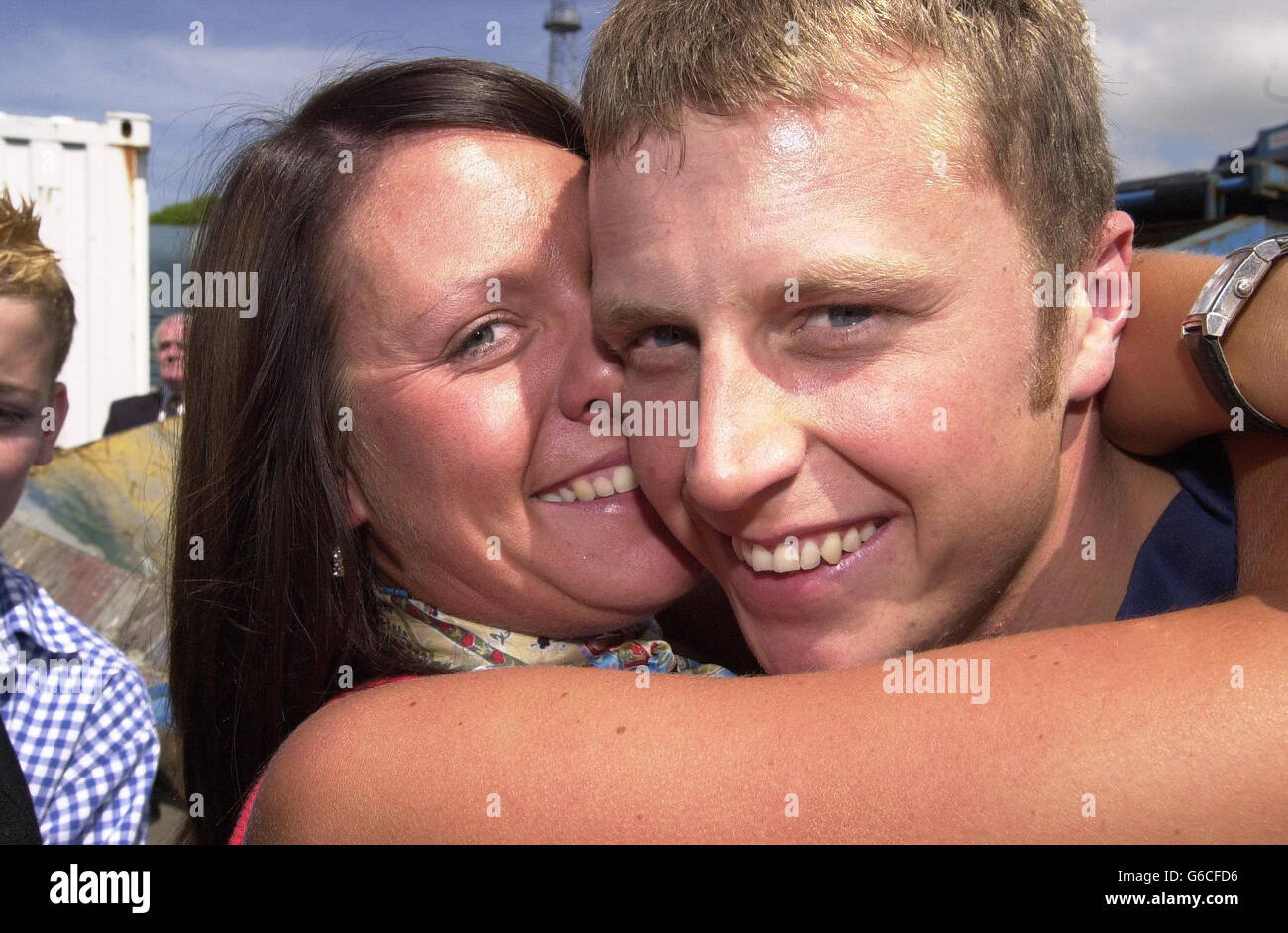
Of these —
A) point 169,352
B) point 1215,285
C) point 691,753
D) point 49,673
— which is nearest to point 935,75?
point 1215,285

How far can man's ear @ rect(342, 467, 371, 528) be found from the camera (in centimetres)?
216

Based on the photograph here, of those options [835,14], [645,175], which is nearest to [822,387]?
[645,175]

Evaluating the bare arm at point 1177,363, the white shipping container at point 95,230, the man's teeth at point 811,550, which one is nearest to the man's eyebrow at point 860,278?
the man's teeth at point 811,550

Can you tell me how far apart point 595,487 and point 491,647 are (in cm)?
42

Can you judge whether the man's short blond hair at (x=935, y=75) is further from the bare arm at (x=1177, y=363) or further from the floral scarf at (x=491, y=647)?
the floral scarf at (x=491, y=647)

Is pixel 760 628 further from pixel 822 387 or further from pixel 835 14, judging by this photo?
pixel 835 14

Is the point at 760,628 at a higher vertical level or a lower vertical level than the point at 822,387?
lower

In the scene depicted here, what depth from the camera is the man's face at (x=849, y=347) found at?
1.54 metres

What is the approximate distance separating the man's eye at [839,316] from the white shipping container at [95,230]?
852cm

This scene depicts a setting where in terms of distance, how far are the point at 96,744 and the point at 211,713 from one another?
1.41 meters

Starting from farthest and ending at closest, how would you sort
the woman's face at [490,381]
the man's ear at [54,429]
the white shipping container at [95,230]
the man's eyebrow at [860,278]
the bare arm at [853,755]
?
the white shipping container at [95,230], the man's ear at [54,429], the woman's face at [490,381], the man's eyebrow at [860,278], the bare arm at [853,755]

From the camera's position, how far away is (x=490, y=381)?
1996 millimetres

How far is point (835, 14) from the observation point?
1600 mm

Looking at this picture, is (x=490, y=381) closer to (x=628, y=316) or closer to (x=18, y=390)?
(x=628, y=316)
